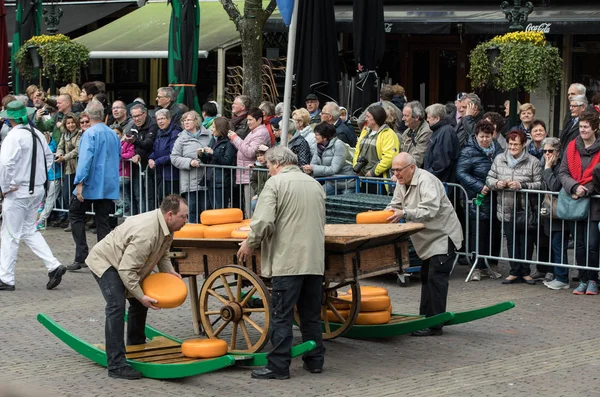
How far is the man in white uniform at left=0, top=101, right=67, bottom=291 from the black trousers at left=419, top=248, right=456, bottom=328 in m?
4.10

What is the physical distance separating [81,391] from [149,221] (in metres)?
1.31

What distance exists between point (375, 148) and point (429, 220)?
133 inches

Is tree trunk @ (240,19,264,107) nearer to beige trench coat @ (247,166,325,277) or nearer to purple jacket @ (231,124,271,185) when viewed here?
purple jacket @ (231,124,271,185)

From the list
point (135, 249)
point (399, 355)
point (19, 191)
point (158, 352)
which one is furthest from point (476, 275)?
point (135, 249)

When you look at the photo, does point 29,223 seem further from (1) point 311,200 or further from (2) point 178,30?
(2) point 178,30

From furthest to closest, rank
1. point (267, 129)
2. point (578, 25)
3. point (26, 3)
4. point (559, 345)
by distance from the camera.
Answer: point (26, 3), point (578, 25), point (267, 129), point (559, 345)

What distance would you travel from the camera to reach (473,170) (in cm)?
1221

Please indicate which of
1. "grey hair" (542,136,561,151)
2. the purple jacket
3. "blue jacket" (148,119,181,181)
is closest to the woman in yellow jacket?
the purple jacket

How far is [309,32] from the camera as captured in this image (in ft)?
52.1

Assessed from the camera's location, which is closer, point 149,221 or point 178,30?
point 149,221

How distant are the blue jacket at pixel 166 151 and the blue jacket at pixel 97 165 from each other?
182cm

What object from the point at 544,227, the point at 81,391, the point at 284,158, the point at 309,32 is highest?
the point at 309,32

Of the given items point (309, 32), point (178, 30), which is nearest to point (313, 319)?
point (309, 32)

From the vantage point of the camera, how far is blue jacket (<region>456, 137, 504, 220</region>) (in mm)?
12133
